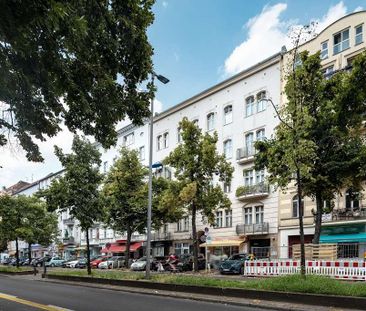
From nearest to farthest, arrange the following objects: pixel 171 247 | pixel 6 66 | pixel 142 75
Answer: pixel 6 66, pixel 142 75, pixel 171 247

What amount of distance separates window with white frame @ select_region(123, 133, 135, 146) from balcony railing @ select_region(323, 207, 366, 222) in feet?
113

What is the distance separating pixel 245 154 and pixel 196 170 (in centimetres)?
1248

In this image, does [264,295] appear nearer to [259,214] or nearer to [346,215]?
[346,215]

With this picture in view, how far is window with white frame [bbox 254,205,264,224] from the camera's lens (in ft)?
142

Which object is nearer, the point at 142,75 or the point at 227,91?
the point at 142,75

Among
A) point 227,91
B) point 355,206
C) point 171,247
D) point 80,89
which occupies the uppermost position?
point 227,91

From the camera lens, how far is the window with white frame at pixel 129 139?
66.2 metres

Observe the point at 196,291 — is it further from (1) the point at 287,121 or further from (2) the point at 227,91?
(2) the point at 227,91

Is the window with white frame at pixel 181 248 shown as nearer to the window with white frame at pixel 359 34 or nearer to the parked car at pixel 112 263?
the parked car at pixel 112 263

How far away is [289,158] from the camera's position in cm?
1647

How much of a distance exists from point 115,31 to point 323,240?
3034 centimetres

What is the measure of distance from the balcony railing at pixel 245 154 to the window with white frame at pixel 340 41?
36.9 feet

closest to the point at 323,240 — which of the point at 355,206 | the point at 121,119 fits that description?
the point at 355,206

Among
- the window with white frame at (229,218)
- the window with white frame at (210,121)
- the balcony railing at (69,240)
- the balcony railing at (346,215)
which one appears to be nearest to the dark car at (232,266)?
the balcony railing at (346,215)
